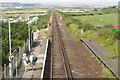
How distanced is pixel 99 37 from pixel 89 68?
33.3 ft

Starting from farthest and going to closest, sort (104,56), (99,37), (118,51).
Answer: (99,37)
(118,51)
(104,56)

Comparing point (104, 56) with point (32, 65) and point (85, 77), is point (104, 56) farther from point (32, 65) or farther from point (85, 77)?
point (32, 65)

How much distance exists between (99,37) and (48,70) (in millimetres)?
11727

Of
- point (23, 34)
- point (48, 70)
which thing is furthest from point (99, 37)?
point (48, 70)

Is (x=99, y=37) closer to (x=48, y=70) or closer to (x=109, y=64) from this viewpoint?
(x=109, y=64)

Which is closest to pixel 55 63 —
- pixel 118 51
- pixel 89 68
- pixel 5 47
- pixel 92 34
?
pixel 89 68

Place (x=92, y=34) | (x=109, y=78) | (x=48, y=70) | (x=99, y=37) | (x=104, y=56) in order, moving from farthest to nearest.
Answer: (x=92, y=34), (x=99, y=37), (x=104, y=56), (x=48, y=70), (x=109, y=78)

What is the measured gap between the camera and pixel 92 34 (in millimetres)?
24266

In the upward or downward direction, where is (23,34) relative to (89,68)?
upward

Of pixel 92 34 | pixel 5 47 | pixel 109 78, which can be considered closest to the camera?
pixel 109 78

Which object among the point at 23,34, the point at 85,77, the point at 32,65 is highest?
the point at 23,34

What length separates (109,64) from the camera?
12523 millimetres

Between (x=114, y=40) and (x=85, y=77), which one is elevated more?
(x=114, y=40)

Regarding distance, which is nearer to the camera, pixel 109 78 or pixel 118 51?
pixel 109 78
